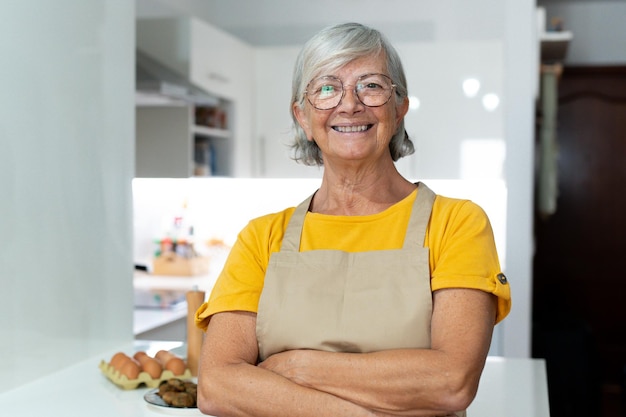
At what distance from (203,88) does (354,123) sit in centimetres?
253

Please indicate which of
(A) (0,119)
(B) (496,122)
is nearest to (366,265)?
(A) (0,119)

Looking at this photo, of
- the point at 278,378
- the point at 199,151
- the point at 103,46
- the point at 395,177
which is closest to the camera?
the point at 278,378

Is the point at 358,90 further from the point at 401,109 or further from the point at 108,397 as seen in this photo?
the point at 108,397

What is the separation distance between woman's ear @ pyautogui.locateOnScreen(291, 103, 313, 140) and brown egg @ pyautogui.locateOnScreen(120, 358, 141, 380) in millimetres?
724

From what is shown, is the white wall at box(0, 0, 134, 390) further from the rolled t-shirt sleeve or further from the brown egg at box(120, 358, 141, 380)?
the rolled t-shirt sleeve

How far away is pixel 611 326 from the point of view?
19.1 ft

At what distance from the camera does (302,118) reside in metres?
1.42

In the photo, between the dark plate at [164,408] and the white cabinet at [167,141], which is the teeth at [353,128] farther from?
the white cabinet at [167,141]

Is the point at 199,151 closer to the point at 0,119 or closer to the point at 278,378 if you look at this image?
the point at 0,119

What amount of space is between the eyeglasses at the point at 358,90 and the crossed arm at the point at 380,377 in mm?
323

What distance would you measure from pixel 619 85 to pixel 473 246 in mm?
4944

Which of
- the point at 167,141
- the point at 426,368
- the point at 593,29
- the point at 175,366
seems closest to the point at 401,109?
the point at 426,368

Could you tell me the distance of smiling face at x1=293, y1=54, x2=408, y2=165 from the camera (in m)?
1.32

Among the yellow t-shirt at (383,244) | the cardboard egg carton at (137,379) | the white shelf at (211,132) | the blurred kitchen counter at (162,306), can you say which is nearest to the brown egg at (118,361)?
the cardboard egg carton at (137,379)
